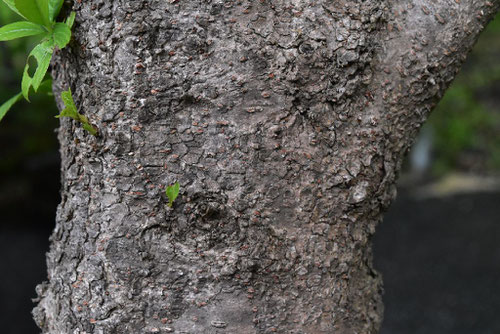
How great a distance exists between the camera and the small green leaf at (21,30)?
75 cm

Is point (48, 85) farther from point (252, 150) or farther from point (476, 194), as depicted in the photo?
point (476, 194)

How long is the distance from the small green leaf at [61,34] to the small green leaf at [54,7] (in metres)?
0.02

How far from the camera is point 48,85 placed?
0.98 meters

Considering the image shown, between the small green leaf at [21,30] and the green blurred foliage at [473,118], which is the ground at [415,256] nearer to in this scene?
the green blurred foliage at [473,118]

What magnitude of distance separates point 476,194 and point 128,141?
4779 millimetres

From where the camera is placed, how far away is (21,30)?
76cm

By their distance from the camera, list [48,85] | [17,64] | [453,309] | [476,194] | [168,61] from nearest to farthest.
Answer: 1. [168,61]
2. [48,85]
3. [453,309]
4. [17,64]
5. [476,194]

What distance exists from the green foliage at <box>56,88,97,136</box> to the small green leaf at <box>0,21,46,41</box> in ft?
0.35

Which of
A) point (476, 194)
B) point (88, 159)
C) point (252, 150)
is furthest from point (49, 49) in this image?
point (476, 194)

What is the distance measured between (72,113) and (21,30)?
148 mm

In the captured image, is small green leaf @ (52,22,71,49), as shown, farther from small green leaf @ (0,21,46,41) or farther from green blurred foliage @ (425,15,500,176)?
green blurred foliage @ (425,15,500,176)

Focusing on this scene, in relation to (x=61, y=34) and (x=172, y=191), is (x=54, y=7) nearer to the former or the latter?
(x=61, y=34)

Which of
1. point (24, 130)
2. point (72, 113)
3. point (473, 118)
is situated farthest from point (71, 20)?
point (473, 118)

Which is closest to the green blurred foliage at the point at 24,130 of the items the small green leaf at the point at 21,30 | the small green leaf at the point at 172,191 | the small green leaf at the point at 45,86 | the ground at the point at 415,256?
the ground at the point at 415,256
